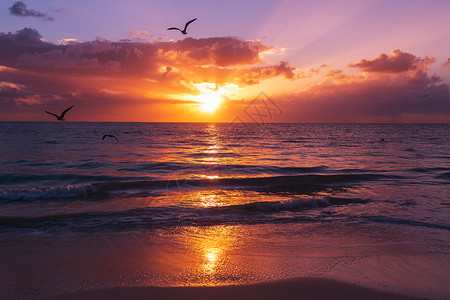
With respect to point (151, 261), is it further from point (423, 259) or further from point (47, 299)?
point (423, 259)

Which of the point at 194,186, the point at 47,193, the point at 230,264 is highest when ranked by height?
the point at 230,264

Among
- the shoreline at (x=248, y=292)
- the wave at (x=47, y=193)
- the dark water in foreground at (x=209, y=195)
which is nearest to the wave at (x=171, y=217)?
the dark water in foreground at (x=209, y=195)

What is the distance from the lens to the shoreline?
16.5 feet

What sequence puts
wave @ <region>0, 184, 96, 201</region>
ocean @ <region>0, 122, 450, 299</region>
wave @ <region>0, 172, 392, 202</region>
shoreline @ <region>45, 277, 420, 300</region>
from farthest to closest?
wave @ <region>0, 172, 392, 202</region> → wave @ <region>0, 184, 96, 201</region> → ocean @ <region>0, 122, 450, 299</region> → shoreline @ <region>45, 277, 420, 300</region>

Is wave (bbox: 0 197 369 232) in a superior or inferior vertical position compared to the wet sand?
inferior

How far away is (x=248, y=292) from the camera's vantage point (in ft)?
16.9

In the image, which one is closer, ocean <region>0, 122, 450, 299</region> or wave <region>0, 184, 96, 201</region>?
ocean <region>0, 122, 450, 299</region>

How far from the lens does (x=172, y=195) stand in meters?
13.9

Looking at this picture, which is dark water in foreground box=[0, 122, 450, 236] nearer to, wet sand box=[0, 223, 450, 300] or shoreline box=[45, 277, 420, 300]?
wet sand box=[0, 223, 450, 300]

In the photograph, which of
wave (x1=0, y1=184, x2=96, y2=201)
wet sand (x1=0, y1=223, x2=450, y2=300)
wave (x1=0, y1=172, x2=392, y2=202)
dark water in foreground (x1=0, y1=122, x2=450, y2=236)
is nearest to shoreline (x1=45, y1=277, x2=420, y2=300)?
wet sand (x1=0, y1=223, x2=450, y2=300)

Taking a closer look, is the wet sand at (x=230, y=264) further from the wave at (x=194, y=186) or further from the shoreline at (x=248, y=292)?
the wave at (x=194, y=186)

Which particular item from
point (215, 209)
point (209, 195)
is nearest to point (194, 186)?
point (209, 195)

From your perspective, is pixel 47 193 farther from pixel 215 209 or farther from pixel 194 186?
pixel 215 209

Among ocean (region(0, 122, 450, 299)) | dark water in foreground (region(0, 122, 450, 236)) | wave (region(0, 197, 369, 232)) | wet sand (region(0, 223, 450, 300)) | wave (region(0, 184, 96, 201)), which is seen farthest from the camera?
wave (region(0, 184, 96, 201))
